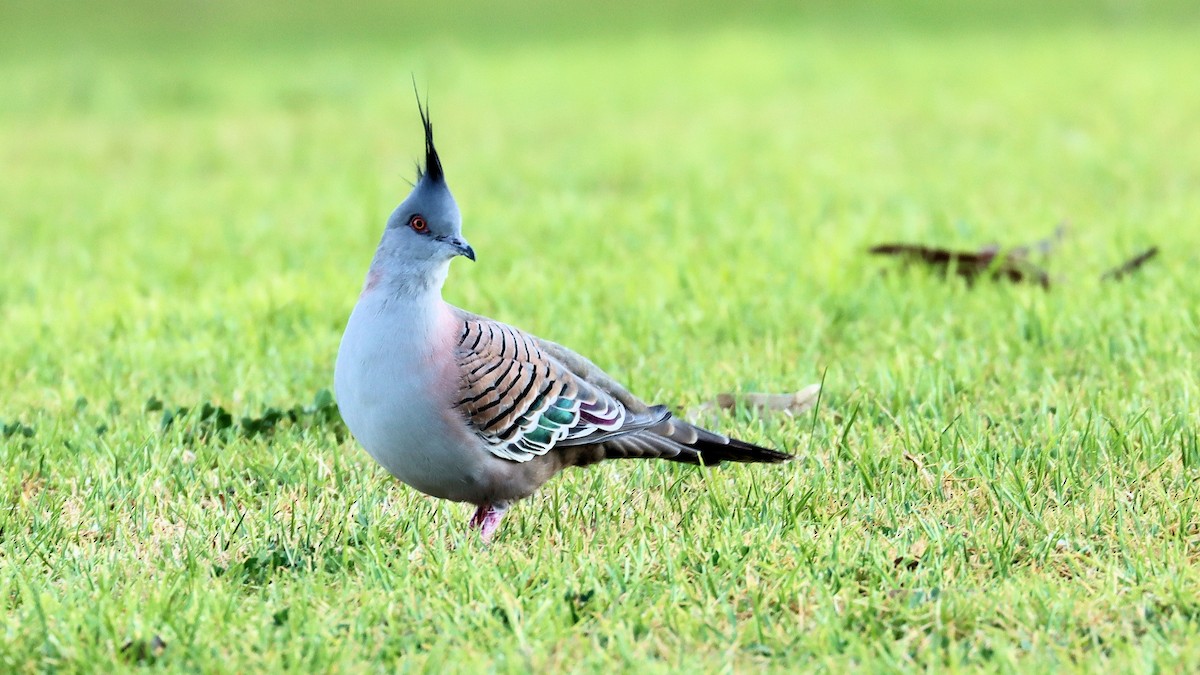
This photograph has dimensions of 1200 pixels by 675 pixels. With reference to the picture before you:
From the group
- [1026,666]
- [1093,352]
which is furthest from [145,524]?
[1093,352]

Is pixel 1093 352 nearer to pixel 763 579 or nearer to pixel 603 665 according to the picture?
pixel 763 579

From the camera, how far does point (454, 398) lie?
3633mm

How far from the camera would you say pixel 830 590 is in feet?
11.0

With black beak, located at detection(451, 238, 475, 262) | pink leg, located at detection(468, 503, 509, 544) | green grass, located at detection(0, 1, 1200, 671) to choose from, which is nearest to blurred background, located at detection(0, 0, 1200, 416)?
green grass, located at detection(0, 1, 1200, 671)

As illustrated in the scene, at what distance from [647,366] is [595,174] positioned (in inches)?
163

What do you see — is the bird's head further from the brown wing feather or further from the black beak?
the brown wing feather

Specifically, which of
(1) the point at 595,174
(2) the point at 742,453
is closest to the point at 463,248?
(2) the point at 742,453

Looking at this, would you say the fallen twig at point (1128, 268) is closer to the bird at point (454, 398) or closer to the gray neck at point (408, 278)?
the bird at point (454, 398)

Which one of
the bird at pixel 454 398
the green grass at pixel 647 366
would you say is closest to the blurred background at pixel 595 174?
the green grass at pixel 647 366

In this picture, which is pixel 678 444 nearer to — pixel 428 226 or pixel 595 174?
pixel 428 226

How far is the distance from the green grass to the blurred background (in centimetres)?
4

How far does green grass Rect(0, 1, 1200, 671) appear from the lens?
127 inches

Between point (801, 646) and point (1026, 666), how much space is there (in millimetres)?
468

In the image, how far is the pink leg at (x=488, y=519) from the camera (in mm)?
3754
